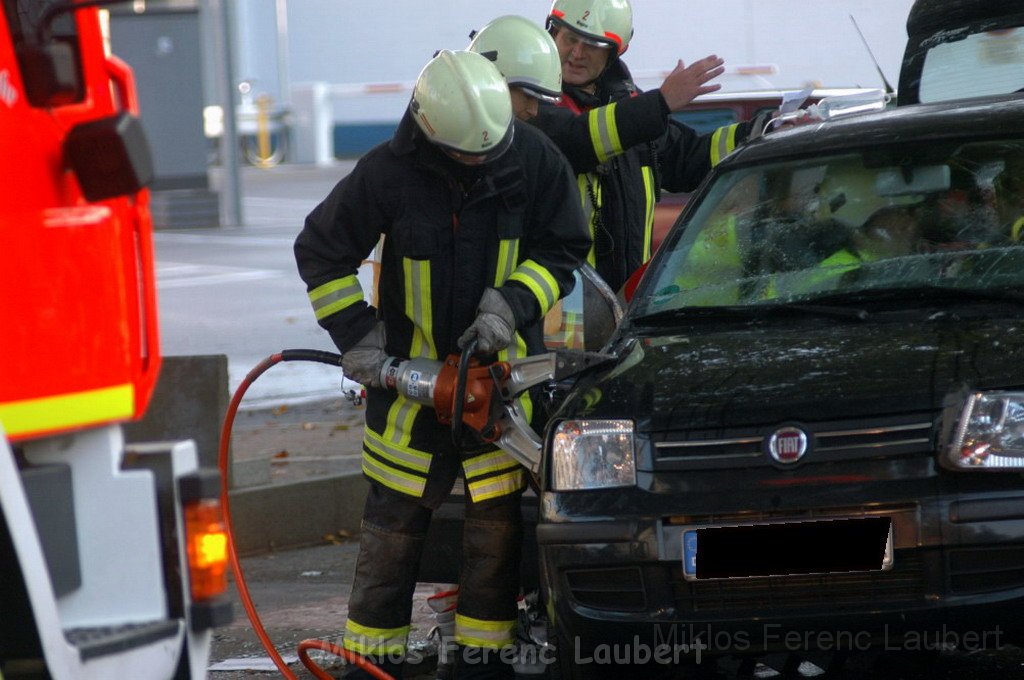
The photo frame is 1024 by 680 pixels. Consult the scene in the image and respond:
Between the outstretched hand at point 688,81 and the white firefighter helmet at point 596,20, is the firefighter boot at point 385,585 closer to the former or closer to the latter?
the outstretched hand at point 688,81

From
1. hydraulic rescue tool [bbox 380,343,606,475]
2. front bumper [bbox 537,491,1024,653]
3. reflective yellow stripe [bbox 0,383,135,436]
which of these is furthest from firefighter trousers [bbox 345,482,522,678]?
reflective yellow stripe [bbox 0,383,135,436]

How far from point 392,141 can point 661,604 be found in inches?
61.7

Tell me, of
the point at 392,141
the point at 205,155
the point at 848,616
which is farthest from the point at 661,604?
the point at 205,155

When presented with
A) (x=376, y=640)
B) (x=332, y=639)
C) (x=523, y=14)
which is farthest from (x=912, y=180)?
(x=523, y=14)

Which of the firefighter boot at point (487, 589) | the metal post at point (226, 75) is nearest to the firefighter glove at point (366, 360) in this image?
the firefighter boot at point (487, 589)

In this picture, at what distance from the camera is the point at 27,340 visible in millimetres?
2881

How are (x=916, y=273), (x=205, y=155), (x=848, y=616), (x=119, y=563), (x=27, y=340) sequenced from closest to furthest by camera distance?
(x=27, y=340) → (x=119, y=563) → (x=848, y=616) → (x=916, y=273) → (x=205, y=155)

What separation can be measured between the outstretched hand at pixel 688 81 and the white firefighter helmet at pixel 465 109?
3.94ft

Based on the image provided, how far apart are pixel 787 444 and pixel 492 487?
1.06 metres

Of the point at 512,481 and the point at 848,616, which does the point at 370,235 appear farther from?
the point at 848,616

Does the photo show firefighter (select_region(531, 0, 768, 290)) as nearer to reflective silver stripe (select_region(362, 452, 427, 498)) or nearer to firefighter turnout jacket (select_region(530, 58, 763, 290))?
firefighter turnout jacket (select_region(530, 58, 763, 290))

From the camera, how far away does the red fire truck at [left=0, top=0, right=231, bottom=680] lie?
2.88 metres

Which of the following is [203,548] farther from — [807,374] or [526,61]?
[526,61]

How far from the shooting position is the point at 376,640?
15.8 feet
